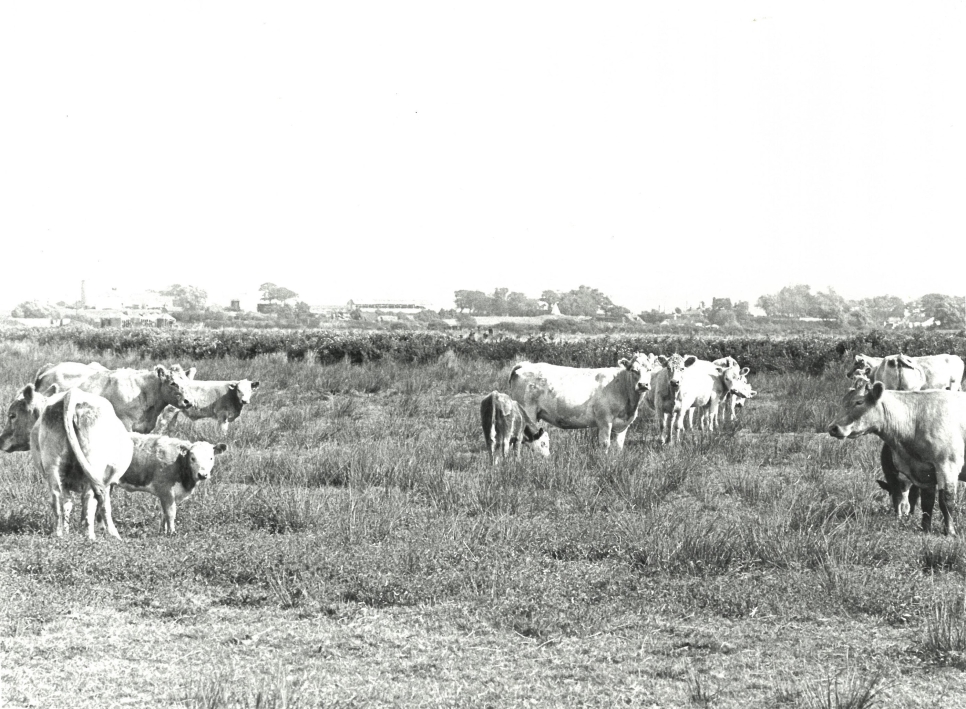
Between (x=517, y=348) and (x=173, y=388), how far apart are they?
59.1ft

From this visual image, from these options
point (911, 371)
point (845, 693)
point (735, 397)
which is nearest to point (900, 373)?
point (911, 371)

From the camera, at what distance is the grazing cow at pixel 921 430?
8.56 m

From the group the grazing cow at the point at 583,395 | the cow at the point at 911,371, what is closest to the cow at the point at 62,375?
the grazing cow at the point at 583,395

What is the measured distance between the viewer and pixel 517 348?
3000 centimetres

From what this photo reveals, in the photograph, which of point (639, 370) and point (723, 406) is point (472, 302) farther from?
point (639, 370)

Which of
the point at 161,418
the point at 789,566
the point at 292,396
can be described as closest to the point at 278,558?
the point at 789,566

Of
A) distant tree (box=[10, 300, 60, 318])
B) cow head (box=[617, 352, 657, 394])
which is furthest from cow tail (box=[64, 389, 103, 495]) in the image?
distant tree (box=[10, 300, 60, 318])

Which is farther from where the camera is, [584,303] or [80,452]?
[584,303]

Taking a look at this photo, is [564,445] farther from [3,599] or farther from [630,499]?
[3,599]

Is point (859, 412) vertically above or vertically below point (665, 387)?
above

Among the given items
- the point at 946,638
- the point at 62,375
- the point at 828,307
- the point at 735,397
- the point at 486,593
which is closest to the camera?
the point at 946,638

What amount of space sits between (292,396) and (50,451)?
1278 cm

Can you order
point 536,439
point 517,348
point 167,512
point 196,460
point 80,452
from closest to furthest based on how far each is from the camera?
1. point 80,452
2. point 167,512
3. point 196,460
4. point 536,439
5. point 517,348

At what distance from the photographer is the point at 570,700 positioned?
4.90 meters
